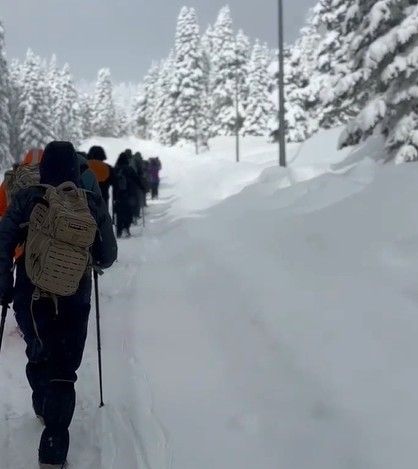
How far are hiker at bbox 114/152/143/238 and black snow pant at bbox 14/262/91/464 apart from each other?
34.3ft

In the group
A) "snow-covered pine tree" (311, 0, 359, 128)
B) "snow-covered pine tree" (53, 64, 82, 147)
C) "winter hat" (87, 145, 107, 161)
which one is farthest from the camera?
"snow-covered pine tree" (53, 64, 82, 147)

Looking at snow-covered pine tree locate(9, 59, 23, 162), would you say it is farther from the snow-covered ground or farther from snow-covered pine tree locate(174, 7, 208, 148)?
the snow-covered ground

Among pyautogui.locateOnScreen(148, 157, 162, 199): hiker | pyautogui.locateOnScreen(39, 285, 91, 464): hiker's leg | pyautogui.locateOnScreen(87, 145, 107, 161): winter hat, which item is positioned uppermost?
pyautogui.locateOnScreen(87, 145, 107, 161): winter hat

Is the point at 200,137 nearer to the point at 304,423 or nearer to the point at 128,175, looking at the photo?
the point at 128,175

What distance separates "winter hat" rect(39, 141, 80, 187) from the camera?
12.3 feet

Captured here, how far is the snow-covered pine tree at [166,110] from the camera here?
228 ft

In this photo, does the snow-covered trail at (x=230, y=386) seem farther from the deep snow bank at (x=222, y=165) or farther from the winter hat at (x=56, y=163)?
the deep snow bank at (x=222, y=165)

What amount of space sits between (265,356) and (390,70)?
14333mm

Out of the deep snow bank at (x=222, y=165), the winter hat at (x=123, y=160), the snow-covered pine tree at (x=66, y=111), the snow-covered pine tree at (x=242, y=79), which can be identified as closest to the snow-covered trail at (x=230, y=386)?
the winter hat at (x=123, y=160)

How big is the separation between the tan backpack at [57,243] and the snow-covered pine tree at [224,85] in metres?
66.6

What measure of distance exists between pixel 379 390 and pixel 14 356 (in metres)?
3.72

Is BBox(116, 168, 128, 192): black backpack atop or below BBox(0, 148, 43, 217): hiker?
below

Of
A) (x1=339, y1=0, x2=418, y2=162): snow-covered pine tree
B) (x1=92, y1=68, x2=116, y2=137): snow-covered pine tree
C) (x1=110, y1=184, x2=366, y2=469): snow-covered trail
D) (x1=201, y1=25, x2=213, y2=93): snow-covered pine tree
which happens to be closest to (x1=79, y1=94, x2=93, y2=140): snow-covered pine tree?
(x1=92, y1=68, x2=116, y2=137): snow-covered pine tree

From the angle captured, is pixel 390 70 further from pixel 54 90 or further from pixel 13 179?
pixel 54 90
